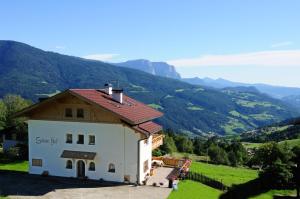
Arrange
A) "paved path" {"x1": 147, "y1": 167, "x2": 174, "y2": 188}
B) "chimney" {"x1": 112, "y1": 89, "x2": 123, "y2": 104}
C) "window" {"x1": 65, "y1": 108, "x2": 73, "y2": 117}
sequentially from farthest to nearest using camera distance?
"chimney" {"x1": 112, "y1": 89, "x2": 123, "y2": 104}, "window" {"x1": 65, "y1": 108, "x2": 73, "y2": 117}, "paved path" {"x1": 147, "y1": 167, "x2": 174, "y2": 188}

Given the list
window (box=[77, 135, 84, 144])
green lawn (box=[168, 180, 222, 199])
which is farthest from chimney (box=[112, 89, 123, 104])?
green lawn (box=[168, 180, 222, 199])

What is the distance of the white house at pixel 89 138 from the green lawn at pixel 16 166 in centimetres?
316

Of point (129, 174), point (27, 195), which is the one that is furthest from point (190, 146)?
point (27, 195)

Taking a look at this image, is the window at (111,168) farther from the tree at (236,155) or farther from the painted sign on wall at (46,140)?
the tree at (236,155)

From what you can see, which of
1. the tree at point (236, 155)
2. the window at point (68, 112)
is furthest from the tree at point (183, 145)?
the window at point (68, 112)

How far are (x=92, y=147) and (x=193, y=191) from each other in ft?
31.9

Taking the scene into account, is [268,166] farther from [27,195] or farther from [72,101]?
[27,195]

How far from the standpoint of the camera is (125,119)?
34750mm

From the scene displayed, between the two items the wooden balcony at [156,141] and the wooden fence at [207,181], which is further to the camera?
the wooden balcony at [156,141]

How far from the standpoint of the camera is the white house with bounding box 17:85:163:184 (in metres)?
35.9

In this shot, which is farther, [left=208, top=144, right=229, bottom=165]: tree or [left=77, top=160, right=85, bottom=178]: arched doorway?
[left=208, top=144, right=229, bottom=165]: tree

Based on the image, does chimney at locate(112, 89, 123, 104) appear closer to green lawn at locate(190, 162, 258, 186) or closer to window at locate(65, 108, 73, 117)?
window at locate(65, 108, 73, 117)

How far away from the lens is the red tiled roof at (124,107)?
117 feet

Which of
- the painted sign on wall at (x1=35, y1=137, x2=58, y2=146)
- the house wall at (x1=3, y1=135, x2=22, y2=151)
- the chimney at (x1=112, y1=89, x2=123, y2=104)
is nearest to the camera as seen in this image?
the painted sign on wall at (x1=35, y1=137, x2=58, y2=146)
